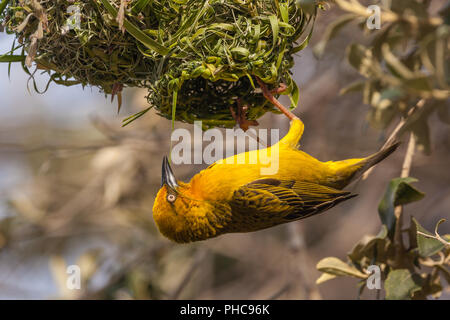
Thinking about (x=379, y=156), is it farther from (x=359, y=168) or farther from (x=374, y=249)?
(x=374, y=249)

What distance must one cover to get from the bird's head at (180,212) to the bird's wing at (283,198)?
125 millimetres

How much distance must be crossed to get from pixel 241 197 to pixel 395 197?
2.06 ft

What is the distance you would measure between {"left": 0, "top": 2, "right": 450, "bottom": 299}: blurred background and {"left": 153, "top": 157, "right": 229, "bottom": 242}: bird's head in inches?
64.3

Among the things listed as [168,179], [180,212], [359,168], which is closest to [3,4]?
[168,179]

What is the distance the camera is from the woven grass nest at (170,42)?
190 cm

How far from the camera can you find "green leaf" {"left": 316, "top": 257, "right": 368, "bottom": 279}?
7.79 ft

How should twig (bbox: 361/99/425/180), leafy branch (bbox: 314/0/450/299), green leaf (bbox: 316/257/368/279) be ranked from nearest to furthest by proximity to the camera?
leafy branch (bbox: 314/0/450/299) < twig (bbox: 361/99/425/180) < green leaf (bbox: 316/257/368/279)

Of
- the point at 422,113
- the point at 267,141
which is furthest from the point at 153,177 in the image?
the point at 422,113

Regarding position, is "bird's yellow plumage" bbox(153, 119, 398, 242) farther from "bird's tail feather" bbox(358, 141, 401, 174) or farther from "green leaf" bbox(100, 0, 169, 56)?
"green leaf" bbox(100, 0, 169, 56)

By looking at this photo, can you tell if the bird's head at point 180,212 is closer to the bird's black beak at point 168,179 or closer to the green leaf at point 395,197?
the bird's black beak at point 168,179

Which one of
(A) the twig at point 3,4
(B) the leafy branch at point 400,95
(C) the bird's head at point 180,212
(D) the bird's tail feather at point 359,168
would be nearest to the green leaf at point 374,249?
(B) the leafy branch at point 400,95

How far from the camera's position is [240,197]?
81.7 inches

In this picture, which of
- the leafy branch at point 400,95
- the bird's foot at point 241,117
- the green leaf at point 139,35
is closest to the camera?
the leafy branch at point 400,95

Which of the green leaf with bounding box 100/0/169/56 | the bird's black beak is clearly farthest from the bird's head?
the green leaf with bounding box 100/0/169/56
